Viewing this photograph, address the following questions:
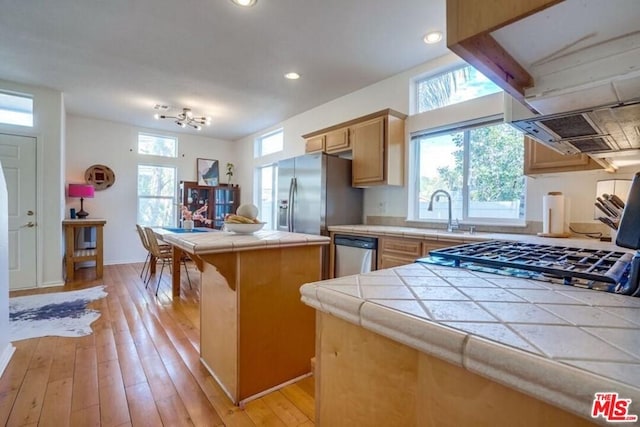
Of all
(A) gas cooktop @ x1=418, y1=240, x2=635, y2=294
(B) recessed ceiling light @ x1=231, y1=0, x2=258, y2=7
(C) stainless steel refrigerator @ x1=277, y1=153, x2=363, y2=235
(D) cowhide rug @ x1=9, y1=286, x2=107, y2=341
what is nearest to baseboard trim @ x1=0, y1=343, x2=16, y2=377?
(D) cowhide rug @ x1=9, y1=286, x2=107, y2=341

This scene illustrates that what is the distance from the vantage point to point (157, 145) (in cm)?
620

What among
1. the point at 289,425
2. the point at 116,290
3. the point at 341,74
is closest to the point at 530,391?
the point at 289,425

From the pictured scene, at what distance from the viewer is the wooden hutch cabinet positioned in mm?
6199

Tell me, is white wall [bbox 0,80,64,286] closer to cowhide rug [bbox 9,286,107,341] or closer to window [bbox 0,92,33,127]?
window [bbox 0,92,33,127]

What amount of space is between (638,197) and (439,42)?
2.48 m

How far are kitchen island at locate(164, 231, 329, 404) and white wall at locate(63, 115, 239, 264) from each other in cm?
479

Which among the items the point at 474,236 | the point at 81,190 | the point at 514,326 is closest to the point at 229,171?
the point at 81,190

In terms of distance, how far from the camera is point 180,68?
338cm

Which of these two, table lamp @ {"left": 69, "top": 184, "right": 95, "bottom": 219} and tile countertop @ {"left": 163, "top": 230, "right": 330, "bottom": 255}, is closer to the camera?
tile countertop @ {"left": 163, "top": 230, "right": 330, "bottom": 255}

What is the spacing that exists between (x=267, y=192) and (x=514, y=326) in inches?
236

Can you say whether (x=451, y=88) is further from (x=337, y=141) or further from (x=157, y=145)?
(x=157, y=145)

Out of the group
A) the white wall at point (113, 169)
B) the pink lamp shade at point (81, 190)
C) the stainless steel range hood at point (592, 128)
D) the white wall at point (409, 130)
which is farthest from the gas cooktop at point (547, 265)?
the white wall at point (113, 169)

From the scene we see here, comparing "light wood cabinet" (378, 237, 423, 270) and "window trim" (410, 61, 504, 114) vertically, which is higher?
"window trim" (410, 61, 504, 114)

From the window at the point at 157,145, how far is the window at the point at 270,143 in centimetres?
179
